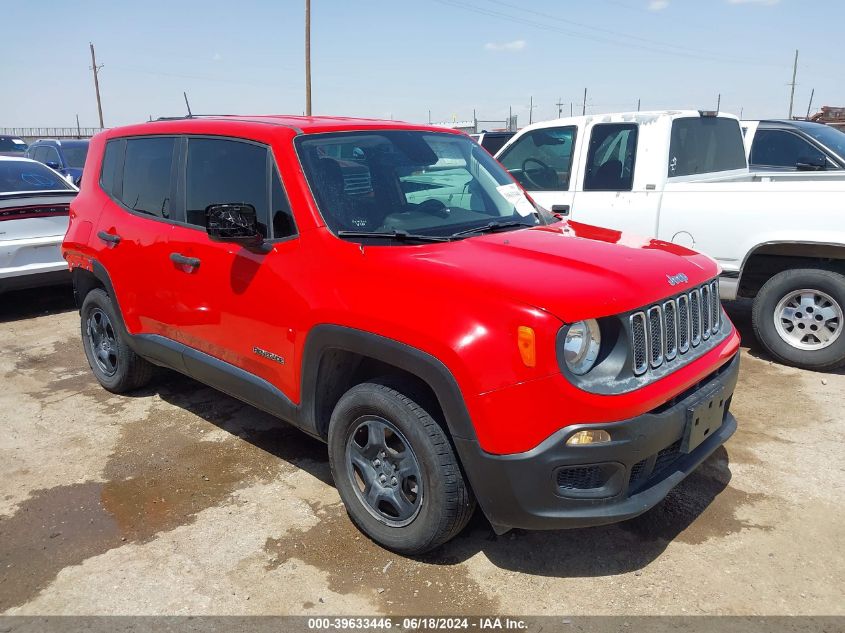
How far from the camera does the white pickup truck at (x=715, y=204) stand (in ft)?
16.9

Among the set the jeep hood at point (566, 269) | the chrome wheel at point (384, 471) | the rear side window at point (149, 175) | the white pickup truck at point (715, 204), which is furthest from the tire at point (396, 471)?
the white pickup truck at point (715, 204)

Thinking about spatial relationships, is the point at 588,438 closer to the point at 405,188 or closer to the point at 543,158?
the point at 405,188

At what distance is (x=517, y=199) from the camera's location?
157 inches

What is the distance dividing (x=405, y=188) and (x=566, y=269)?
3.63ft

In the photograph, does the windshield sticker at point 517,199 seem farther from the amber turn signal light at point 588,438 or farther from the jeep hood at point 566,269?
the amber turn signal light at point 588,438

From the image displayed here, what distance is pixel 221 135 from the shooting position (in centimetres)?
379

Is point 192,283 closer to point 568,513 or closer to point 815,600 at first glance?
point 568,513

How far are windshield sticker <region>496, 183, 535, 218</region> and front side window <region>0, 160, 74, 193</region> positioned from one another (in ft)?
19.0

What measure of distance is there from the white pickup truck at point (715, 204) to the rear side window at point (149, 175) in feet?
9.96

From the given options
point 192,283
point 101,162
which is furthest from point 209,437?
point 101,162

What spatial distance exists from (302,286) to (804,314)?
13.8 feet

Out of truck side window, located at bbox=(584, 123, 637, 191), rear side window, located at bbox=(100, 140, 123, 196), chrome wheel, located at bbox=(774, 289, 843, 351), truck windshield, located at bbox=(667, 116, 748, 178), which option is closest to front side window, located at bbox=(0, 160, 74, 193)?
rear side window, located at bbox=(100, 140, 123, 196)

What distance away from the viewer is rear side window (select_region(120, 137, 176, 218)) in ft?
13.6

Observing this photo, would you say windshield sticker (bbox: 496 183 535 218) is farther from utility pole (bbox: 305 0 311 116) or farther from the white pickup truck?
utility pole (bbox: 305 0 311 116)
